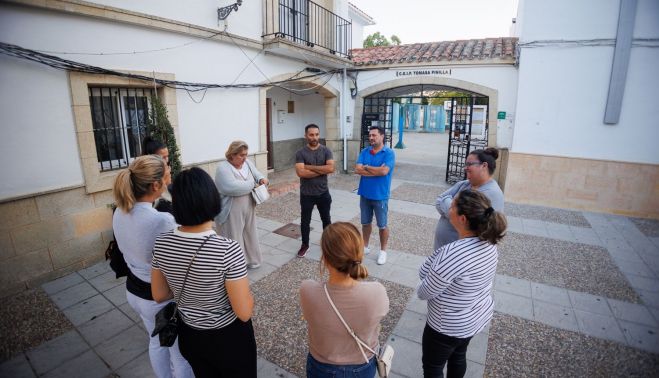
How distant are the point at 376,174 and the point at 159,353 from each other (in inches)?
117

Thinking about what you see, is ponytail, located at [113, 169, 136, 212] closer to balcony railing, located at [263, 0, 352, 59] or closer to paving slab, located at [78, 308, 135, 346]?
paving slab, located at [78, 308, 135, 346]

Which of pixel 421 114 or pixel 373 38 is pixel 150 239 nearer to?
pixel 421 114

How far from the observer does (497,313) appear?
12.2ft

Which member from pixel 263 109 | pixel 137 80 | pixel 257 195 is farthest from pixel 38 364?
pixel 263 109

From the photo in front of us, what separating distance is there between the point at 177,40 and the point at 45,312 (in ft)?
14.4

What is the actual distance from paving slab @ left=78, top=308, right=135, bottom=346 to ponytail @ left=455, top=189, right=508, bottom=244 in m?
3.41

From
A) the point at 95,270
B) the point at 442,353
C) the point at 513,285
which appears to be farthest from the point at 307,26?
the point at 442,353

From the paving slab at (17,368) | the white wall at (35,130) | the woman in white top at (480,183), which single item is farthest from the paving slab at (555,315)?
the white wall at (35,130)

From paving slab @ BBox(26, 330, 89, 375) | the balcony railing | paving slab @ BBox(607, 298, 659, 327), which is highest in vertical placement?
the balcony railing

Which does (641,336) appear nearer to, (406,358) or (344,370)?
(406,358)

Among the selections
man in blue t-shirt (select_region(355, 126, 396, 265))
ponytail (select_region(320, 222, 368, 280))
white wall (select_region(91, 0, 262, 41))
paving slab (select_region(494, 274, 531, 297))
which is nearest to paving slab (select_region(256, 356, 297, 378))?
ponytail (select_region(320, 222, 368, 280))

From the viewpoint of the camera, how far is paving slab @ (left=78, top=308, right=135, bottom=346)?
3262mm

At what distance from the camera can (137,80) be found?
5117 mm

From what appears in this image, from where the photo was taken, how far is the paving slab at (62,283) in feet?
13.7
